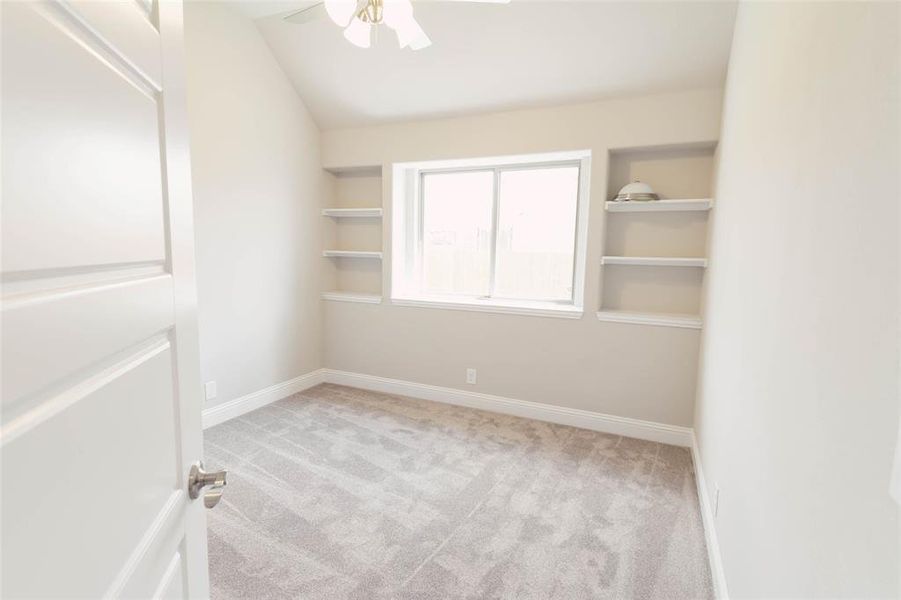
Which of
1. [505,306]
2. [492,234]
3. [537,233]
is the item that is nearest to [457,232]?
[492,234]

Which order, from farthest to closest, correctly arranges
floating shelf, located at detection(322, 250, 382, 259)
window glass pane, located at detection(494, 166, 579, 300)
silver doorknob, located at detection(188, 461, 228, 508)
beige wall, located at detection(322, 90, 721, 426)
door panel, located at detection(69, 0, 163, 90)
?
Result: floating shelf, located at detection(322, 250, 382, 259) → window glass pane, located at detection(494, 166, 579, 300) → beige wall, located at detection(322, 90, 721, 426) → silver doorknob, located at detection(188, 461, 228, 508) → door panel, located at detection(69, 0, 163, 90)

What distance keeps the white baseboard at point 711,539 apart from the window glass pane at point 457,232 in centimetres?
214

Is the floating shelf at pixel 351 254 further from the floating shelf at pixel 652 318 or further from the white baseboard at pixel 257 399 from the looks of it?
the floating shelf at pixel 652 318

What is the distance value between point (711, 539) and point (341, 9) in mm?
2744

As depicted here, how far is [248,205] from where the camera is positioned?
3301 mm

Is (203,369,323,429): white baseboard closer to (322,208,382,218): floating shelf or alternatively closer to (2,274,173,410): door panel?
(322,208,382,218): floating shelf

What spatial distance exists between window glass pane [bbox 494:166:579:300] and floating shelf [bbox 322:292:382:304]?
116cm

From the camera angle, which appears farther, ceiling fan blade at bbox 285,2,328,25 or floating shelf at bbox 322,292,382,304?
floating shelf at bbox 322,292,382,304

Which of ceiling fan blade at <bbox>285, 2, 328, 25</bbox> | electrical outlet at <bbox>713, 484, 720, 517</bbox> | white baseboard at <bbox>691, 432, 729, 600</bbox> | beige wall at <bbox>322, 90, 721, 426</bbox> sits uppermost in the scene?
ceiling fan blade at <bbox>285, 2, 328, 25</bbox>

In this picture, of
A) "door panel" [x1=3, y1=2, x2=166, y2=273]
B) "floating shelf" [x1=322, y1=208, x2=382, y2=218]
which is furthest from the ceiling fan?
"floating shelf" [x1=322, y1=208, x2=382, y2=218]

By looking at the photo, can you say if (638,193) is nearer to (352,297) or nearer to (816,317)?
A: (816,317)

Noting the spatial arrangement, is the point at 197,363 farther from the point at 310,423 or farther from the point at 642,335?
the point at 642,335

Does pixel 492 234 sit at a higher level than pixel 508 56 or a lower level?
lower

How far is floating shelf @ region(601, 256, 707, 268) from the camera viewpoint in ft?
9.39
